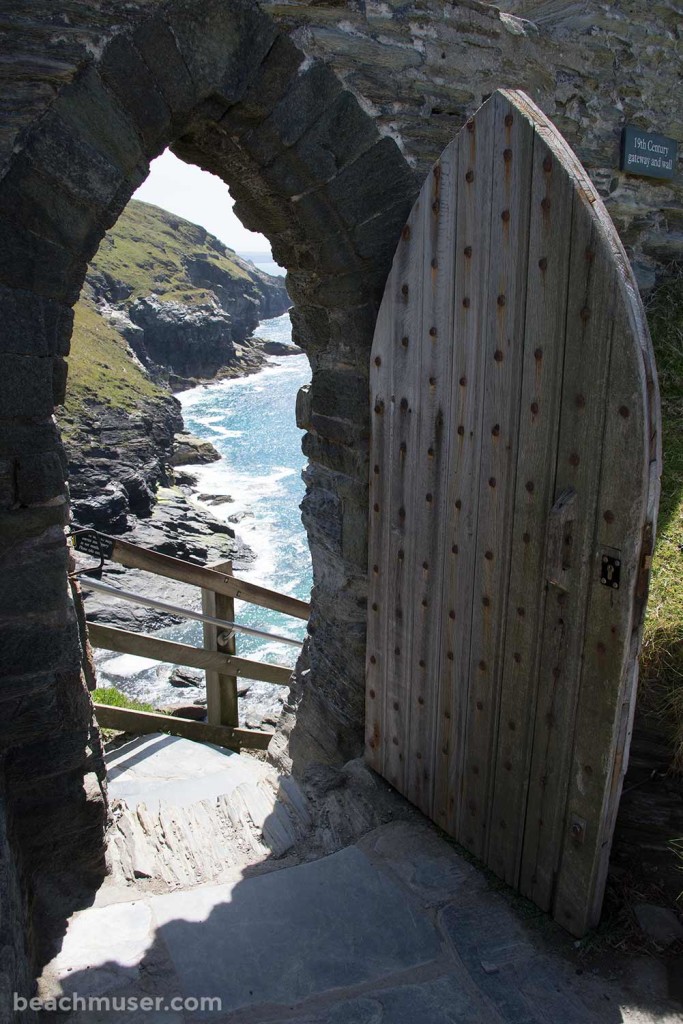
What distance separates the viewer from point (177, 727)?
5457 millimetres

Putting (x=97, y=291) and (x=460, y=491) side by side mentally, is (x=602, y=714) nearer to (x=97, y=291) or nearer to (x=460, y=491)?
(x=460, y=491)

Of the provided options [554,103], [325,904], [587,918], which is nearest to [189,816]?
[325,904]

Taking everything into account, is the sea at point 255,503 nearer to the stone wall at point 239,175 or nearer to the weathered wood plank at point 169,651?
the weathered wood plank at point 169,651

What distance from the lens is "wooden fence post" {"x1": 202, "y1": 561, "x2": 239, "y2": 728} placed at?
5.11 meters

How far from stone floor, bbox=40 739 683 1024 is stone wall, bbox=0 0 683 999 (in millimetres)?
316

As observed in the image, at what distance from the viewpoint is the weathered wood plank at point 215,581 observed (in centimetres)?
447

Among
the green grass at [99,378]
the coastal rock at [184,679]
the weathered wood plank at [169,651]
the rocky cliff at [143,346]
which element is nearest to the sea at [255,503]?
the coastal rock at [184,679]

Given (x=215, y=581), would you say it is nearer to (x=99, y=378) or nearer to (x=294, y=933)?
(x=294, y=933)

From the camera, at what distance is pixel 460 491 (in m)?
2.79

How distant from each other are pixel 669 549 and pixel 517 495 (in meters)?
1.30

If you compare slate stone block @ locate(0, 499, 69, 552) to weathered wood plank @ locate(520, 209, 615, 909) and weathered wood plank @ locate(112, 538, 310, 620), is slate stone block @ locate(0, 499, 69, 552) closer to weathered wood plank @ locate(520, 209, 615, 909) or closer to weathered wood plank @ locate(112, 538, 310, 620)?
weathered wood plank @ locate(520, 209, 615, 909)

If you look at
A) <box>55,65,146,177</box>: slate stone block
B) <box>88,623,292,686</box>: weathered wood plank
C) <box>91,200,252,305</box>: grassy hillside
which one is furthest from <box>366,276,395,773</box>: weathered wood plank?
<box>91,200,252,305</box>: grassy hillside

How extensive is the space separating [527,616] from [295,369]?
2459 inches

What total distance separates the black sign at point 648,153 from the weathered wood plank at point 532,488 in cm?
187
